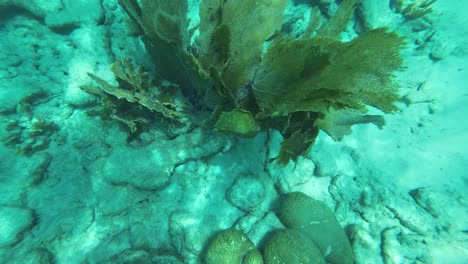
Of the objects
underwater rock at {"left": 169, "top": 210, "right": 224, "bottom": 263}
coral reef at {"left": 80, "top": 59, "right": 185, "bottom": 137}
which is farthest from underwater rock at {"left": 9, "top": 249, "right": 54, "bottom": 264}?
coral reef at {"left": 80, "top": 59, "right": 185, "bottom": 137}

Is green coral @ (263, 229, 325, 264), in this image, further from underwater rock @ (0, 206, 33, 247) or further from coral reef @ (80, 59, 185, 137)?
underwater rock @ (0, 206, 33, 247)

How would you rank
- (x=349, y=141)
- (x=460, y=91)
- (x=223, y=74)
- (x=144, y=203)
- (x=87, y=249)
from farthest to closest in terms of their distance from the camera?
(x=460, y=91), (x=349, y=141), (x=144, y=203), (x=87, y=249), (x=223, y=74)

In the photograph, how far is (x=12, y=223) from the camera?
8.75 ft

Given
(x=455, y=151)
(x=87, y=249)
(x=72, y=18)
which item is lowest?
(x=455, y=151)

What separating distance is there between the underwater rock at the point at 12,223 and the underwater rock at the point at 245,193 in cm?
214

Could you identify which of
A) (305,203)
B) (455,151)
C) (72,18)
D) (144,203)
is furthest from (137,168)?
(455,151)

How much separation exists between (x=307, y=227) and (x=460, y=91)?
3887 millimetres

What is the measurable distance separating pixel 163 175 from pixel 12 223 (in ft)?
5.14

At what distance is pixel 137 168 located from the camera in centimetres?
286

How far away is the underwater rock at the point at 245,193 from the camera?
3029mm

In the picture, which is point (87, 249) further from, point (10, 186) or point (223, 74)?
point (223, 74)

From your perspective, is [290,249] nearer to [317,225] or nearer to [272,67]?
[317,225]

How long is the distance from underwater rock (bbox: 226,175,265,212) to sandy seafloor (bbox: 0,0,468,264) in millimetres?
12

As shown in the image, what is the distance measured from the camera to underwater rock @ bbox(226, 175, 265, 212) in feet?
9.94
